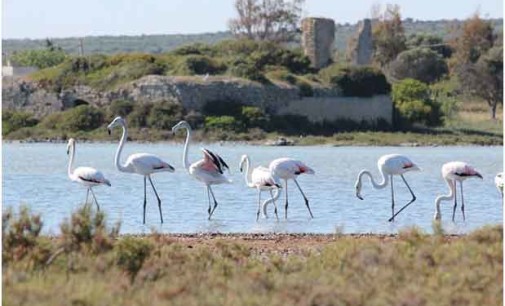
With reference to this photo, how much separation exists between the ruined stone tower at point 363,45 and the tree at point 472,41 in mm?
5654

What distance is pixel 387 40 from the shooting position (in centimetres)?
8762

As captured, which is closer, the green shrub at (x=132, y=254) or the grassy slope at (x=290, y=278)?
the grassy slope at (x=290, y=278)

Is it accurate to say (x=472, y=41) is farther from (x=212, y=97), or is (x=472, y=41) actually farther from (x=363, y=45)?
(x=212, y=97)

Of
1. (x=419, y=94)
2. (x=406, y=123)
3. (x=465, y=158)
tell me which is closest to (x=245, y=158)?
(x=465, y=158)

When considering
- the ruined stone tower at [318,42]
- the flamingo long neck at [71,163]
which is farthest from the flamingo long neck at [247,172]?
the ruined stone tower at [318,42]

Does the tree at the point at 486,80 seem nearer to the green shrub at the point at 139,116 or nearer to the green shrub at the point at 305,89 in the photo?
the green shrub at the point at 305,89

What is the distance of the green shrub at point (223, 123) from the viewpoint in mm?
56312

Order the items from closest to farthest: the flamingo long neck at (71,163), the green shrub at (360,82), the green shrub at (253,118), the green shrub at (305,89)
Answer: the flamingo long neck at (71,163), the green shrub at (253,118), the green shrub at (305,89), the green shrub at (360,82)

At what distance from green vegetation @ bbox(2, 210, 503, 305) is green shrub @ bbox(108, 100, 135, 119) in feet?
154

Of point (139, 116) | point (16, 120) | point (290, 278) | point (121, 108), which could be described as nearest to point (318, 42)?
point (121, 108)

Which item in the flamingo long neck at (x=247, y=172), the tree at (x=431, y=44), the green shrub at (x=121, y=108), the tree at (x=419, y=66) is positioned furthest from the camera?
the tree at (x=431, y=44)

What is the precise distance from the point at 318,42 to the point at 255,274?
6399 cm

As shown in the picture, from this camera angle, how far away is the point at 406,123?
200ft

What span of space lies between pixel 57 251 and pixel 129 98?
50.2 m
